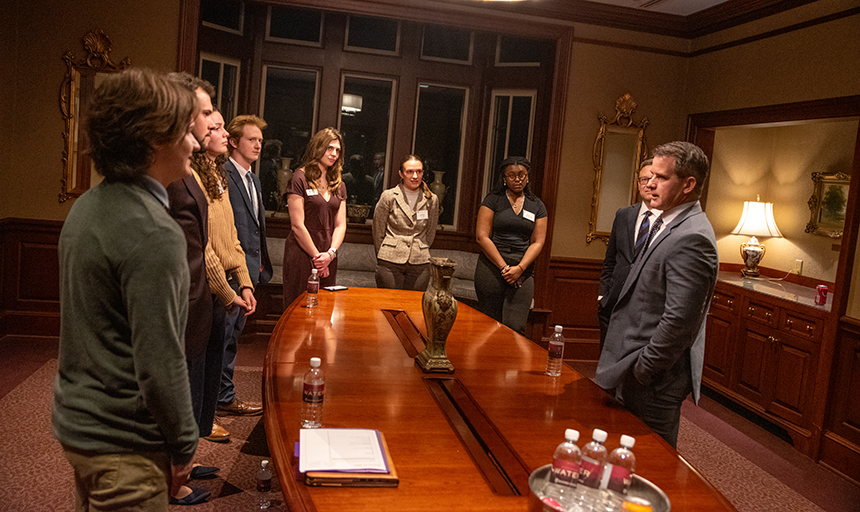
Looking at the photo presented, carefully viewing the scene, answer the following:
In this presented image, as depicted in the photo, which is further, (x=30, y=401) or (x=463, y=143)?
(x=463, y=143)

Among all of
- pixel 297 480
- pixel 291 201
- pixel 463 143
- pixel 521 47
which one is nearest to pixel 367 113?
pixel 463 143

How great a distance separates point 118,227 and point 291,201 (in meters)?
2.90

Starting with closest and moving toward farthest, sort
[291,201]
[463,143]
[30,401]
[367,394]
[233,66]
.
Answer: [367,394] → [30,401] → [291,201] → [233,66] → [463,143]

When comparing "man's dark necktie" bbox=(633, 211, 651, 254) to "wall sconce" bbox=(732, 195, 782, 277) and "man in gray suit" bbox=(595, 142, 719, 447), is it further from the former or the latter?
"wall sconce" bbox=(732, 195, 782, 277)

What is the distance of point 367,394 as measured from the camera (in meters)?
2.07

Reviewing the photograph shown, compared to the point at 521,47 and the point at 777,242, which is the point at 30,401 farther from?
the point at 777,242

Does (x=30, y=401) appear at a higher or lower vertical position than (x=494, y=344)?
lower

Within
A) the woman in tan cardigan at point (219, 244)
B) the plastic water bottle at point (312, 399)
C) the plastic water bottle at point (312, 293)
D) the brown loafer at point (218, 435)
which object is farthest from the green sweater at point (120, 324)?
the brown loafer at point (218, 435)

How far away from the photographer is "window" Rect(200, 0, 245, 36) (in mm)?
6027

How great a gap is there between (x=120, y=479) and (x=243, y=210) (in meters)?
2.35

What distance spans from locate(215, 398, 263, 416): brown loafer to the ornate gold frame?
449 centimetres

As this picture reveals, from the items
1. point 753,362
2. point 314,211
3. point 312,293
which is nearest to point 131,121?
point 312,293

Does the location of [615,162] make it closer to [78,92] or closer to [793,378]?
[793,378]

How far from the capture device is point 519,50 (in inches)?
262
